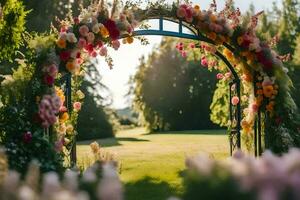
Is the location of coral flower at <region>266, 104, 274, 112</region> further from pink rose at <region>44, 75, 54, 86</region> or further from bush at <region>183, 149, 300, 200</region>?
bush at <region>183, 149, 300, 200</region>

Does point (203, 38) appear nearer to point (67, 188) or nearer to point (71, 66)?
point (71, 66)

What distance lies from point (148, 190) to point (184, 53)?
117 inches

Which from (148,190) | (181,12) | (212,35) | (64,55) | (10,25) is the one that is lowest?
(148,190)

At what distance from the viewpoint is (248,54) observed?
404 inches

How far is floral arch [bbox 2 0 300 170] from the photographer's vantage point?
8211 mm

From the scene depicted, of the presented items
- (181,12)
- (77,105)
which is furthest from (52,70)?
(181,12)

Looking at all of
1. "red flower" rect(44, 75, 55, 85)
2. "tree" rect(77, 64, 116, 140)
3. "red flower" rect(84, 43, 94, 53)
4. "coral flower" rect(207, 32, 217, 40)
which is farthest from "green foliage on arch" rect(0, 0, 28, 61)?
"tree" rect(77, 64, 116, 140)

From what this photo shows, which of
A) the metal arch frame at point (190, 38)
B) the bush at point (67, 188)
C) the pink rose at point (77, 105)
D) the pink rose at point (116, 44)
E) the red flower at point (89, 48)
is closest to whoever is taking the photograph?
the bush at point (67, 188)

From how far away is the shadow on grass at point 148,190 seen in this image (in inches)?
368

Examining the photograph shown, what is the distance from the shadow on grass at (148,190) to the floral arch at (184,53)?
50.0 inches

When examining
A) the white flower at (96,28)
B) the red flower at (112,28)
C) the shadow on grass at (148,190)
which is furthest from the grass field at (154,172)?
the white flower at (96,28)

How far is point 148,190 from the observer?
10.2m

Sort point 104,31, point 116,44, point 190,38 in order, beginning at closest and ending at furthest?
1. point 104,31
2. point 116,44
3. point 190,38

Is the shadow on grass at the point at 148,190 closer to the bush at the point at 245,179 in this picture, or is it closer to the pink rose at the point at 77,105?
the pink rose at the point at 77,105
